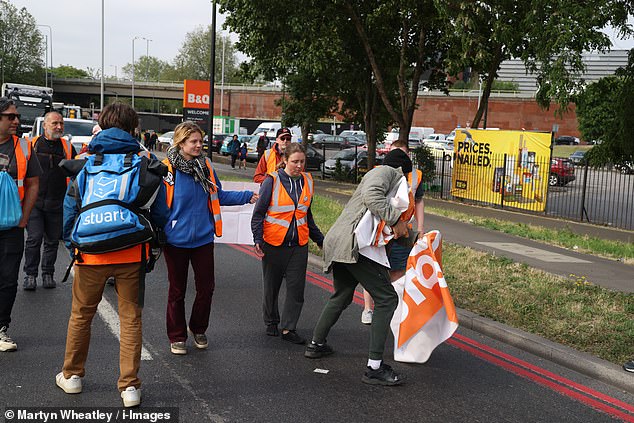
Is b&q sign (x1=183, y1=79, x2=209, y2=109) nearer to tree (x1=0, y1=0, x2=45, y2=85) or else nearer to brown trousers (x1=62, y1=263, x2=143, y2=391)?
brown trousers (x1=62, y1=263, x2=143, y2=391)

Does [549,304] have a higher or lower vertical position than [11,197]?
lower

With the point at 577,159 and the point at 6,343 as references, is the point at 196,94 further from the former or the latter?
the point at 577,159

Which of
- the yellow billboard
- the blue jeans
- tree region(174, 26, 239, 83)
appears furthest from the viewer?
tree region(174, 26, 239, 83)

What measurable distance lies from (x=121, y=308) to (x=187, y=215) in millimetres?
1104

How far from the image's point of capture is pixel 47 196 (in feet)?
26.2

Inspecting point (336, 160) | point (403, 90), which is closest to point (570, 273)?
point (403, 90)

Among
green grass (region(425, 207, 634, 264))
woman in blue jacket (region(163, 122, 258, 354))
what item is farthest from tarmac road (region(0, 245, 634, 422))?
green grass (region(425, 207, 634, 264))

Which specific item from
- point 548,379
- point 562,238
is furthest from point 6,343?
point 562,238

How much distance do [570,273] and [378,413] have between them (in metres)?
5.73

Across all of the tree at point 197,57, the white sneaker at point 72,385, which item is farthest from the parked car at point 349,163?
the tree at point 197,57

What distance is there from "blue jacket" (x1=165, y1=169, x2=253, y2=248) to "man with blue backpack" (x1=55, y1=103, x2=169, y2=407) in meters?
0.74

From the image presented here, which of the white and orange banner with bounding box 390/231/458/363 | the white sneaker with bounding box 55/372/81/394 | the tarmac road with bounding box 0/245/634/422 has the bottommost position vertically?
the tarmac road with bounding box 0/245/634/422

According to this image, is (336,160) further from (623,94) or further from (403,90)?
(623,94)

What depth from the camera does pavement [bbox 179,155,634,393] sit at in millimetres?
6031
